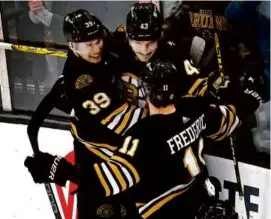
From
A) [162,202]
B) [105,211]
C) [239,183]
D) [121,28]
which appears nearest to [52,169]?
[105,211]

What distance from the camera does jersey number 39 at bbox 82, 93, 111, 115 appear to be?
1800 mm

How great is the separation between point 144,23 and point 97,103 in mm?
260

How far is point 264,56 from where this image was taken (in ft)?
6.04

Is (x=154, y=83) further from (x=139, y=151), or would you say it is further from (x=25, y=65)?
(x=25, y=65)

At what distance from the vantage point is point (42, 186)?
2426 mm

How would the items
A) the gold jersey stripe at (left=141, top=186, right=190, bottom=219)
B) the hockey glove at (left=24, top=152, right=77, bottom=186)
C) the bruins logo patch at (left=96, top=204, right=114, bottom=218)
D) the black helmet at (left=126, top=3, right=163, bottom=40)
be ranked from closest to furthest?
the black helmet at (left=126, top=3, right=163, bottom=40)
the gold jersey stripe at (left=141, top=186, right=190, bottom=219)
the hockey glove at (left=24, top=152, right=77, bottom=186)
the bruins logo patch at (left=96, top=204, right=114, bottom=218)

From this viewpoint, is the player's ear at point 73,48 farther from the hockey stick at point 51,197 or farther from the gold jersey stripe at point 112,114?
the hockey stick at point 51,197

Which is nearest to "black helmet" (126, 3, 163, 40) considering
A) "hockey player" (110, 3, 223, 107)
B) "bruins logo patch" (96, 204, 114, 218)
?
"hockey player" (110, 3, 223, 107)

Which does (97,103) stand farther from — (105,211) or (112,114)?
(105,211)

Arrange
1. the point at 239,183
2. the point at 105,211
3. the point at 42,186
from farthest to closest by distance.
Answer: the point at 42,186
the point at 105,211
the point at 239,183

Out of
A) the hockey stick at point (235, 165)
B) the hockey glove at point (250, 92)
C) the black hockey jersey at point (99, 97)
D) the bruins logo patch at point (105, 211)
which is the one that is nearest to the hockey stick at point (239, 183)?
the hockey stick at point (235, 165)

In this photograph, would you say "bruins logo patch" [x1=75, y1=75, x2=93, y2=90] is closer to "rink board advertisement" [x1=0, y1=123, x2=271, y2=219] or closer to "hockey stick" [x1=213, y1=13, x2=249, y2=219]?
"hockey stick" [x1=213, y1=13, x2=249, y2=219]

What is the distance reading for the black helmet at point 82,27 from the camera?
5.87 ft

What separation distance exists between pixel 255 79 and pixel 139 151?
45cm
